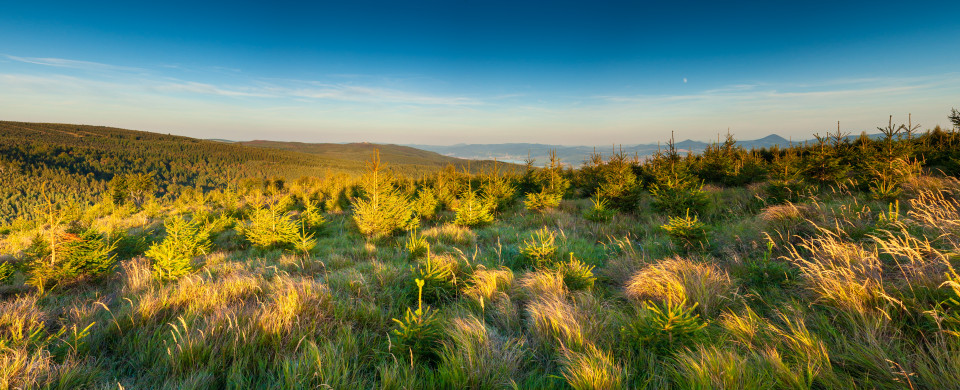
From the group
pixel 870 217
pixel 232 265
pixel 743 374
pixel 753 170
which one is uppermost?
pixel 753 170

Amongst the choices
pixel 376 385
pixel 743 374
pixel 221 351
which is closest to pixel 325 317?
pixel 221 351

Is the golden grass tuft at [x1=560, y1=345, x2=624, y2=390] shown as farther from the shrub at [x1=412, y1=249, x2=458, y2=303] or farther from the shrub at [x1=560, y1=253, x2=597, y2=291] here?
the shrub at [x1=412, y1=249, x2=458, y2=303]

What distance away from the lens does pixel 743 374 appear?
73.7 inches

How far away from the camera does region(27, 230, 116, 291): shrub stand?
515cm

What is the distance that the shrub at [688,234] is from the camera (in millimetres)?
Result: 5160

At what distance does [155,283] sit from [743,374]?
7153 millimetres

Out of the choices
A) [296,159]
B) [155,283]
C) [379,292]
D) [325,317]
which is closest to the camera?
[325,317]

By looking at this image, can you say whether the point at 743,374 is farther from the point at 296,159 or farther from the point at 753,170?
the point at 296,159

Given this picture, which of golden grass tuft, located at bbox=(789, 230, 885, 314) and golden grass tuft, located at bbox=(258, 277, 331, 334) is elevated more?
golden grass tuft, located at bbox=(789, 230, 885, 314)

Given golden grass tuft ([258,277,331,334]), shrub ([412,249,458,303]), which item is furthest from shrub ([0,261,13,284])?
A: shrub ([412,249,458,303])

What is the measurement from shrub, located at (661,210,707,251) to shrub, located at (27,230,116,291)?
9.95 meters

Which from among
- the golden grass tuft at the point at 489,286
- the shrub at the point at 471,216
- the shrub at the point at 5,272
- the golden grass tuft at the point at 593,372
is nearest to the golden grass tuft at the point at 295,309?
the golden grass tuft at the point at 489,286

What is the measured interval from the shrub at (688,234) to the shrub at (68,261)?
9949 mm

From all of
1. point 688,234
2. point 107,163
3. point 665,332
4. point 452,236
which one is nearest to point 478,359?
point 665,332
